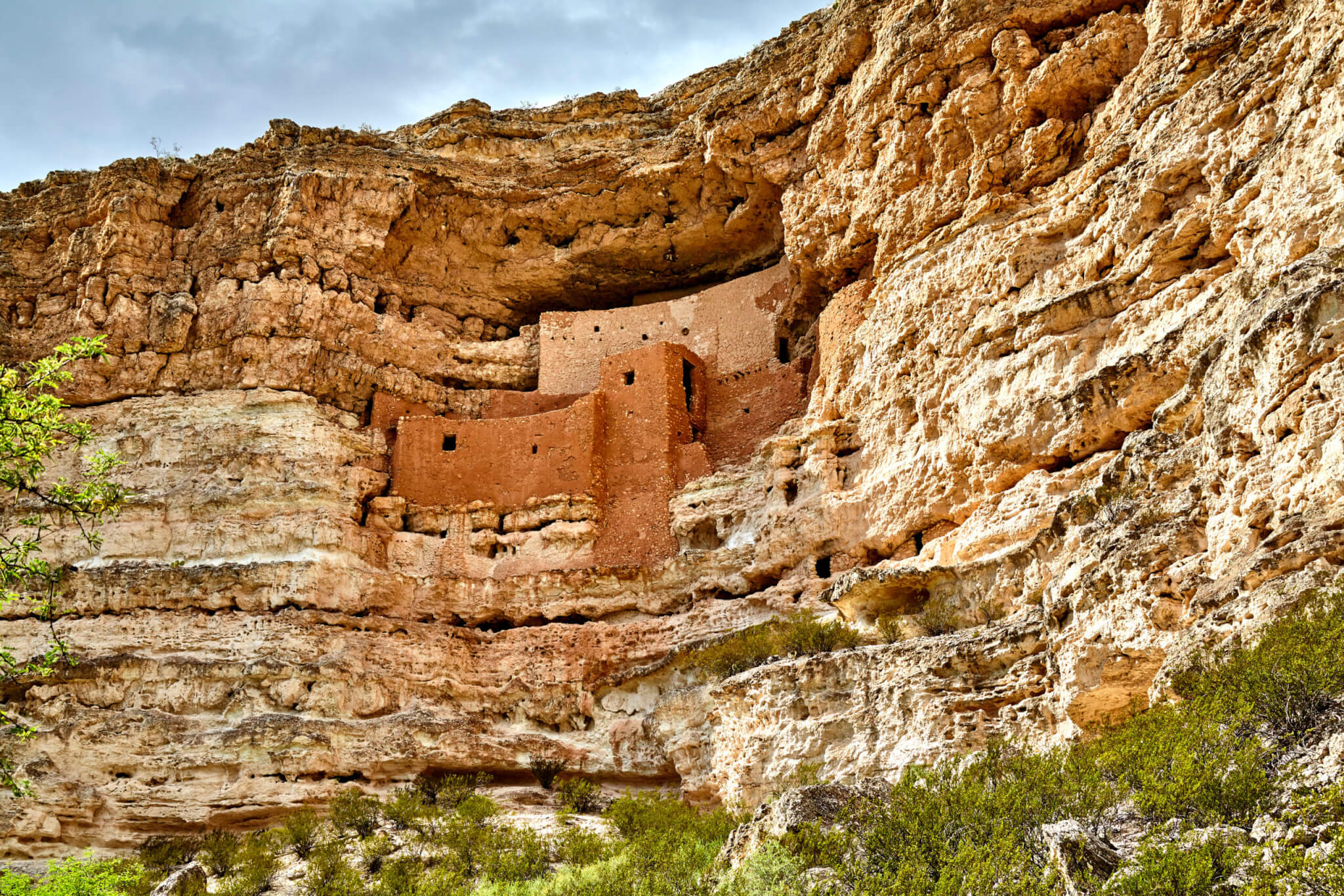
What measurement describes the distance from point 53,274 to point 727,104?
15.2m

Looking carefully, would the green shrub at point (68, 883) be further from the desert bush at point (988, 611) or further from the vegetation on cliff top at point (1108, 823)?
the desert bush at point (988, 611)

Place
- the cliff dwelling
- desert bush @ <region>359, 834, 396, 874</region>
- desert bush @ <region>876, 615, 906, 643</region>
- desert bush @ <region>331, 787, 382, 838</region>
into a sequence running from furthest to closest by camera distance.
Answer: the cliff dwelling → desert bush @ <region>331, 787, 382, 838</region> → desert bush @ <region>359, 834, 396, 874</region> → desert bush @ <region>876, 615, 906, 643</region>

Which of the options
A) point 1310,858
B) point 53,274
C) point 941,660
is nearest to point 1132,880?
point 1310,858

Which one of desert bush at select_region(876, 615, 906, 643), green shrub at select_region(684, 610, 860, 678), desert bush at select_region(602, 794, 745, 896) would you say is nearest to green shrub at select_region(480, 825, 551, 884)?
desert bush at select_region(602, 794, 745, 896)

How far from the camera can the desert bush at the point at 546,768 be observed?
1892cm

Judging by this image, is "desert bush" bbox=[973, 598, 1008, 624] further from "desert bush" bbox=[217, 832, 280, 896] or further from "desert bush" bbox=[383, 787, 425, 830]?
"desert bush" bbox=[217, 832, 280, 896]

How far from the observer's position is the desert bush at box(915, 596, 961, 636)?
1438 centimetres

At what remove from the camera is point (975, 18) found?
2081cm

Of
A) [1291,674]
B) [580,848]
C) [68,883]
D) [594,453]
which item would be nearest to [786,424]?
[594,453]

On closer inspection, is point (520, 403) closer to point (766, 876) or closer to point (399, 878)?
point (399, 878)

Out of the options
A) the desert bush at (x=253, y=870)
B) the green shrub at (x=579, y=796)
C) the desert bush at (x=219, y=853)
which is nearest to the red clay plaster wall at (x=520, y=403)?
the green shrub at (x=579, y=796)

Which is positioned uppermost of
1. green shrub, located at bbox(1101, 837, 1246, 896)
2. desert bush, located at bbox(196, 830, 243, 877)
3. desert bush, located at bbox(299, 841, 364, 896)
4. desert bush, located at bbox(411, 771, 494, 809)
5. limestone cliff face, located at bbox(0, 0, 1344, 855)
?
limestone cliff face, located at bbox(0, 0, 1344, 855)

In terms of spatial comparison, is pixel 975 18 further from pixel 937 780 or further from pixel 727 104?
pixel 937 780

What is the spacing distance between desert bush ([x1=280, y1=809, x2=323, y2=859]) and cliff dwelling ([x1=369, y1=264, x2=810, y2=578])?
6638 millimetres
